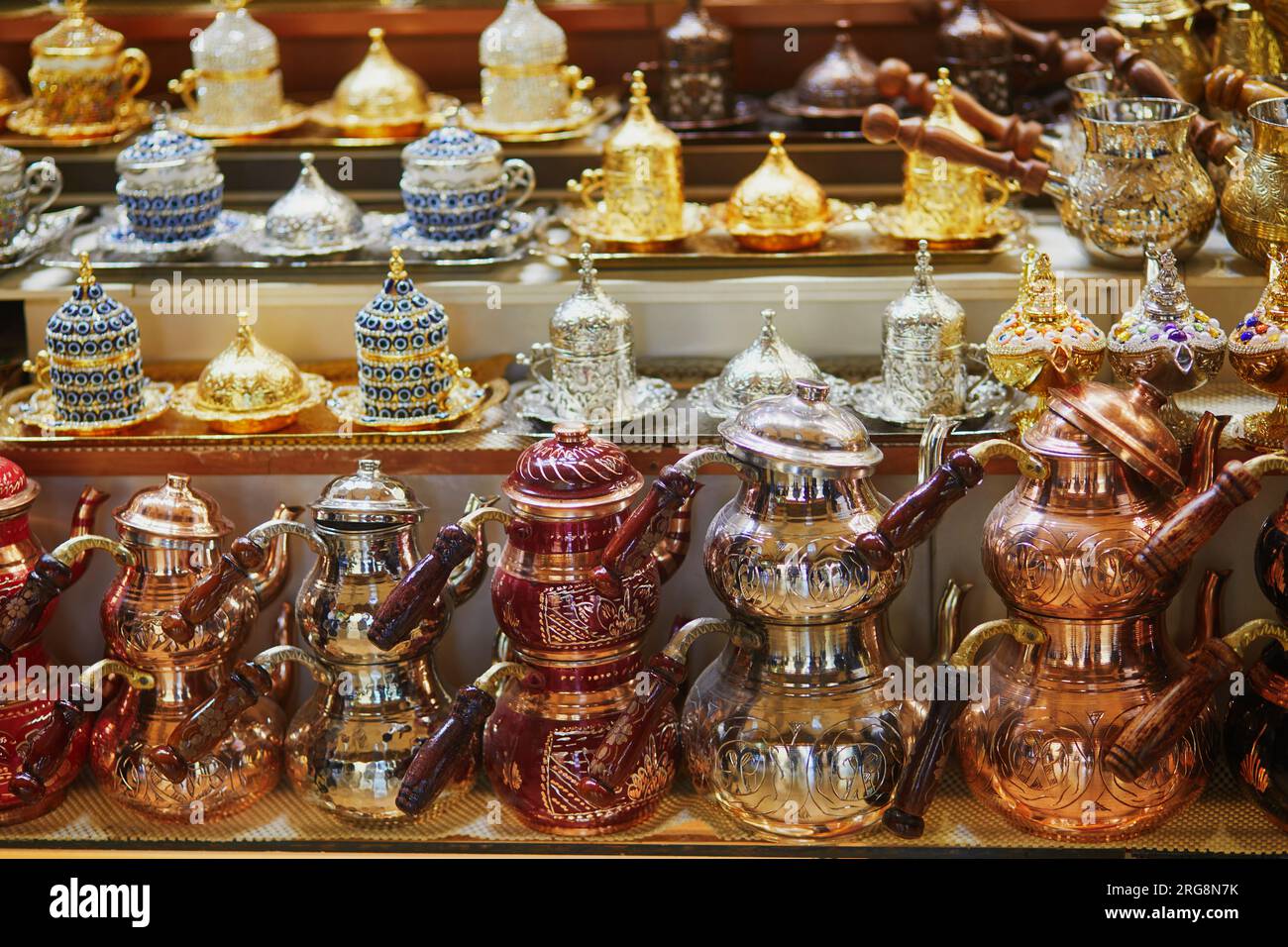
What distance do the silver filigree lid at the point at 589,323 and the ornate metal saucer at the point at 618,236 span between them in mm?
233

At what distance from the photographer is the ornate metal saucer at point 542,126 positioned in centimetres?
302

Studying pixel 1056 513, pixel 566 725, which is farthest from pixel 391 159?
pixel 1056 513

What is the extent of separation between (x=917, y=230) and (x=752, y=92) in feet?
2.74

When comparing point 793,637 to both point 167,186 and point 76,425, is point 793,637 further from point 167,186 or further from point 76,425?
point 167,186

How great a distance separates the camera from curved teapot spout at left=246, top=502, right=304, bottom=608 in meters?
2.41

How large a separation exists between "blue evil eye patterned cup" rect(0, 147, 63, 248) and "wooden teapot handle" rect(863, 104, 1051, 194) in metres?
1.26

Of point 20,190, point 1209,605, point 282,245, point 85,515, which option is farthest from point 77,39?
point 1209,605

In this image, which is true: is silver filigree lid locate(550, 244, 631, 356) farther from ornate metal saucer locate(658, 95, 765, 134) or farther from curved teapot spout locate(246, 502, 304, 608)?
ornate metal saucer locate(658, 95, 765, 134)

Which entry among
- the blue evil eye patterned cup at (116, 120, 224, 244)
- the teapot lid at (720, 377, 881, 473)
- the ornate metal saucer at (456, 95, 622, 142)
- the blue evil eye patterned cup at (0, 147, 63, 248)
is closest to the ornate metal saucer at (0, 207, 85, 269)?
the blue evil eye patterned cup at (0, 147, 63, 248)

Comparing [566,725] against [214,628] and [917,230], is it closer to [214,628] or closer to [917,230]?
[214,628]

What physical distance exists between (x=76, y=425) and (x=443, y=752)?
0.76 meters

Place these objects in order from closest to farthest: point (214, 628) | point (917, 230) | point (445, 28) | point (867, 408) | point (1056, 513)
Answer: point (1056, 513) < point (214, 628) < point (867, 408) < point (917, 230) < point (445, 28)
